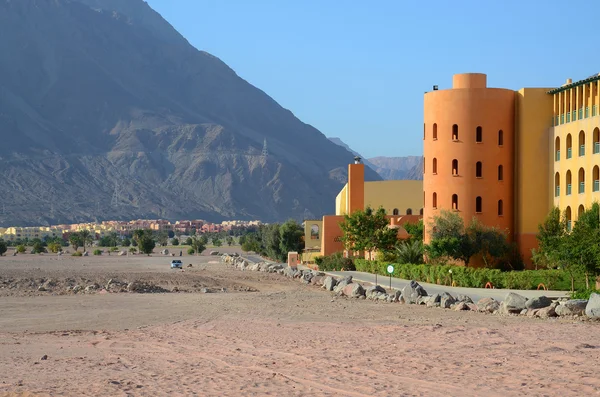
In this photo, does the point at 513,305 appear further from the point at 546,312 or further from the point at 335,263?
the point at 335,263

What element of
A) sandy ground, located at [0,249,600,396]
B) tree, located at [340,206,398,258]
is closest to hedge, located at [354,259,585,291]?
sandy ground, located at [0,249,600,396]

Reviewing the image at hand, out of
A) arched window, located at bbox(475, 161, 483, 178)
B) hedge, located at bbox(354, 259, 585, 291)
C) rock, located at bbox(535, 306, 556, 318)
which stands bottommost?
rock, located at bbox(535, 306, 556, 318)

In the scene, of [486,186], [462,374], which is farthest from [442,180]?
[462,374]

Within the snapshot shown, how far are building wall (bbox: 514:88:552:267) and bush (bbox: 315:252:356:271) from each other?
1015cm

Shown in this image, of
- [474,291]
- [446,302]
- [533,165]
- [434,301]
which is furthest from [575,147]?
[446,302]

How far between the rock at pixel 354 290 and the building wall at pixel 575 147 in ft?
40.2

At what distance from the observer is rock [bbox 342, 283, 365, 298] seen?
33125 mm

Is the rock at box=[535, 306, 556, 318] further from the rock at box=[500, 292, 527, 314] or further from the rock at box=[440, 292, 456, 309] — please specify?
the rock at box=[440, 292, 456, 309]

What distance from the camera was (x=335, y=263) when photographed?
52844 millimetres

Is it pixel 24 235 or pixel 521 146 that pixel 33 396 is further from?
pixel 24 235

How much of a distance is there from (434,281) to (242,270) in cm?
2524

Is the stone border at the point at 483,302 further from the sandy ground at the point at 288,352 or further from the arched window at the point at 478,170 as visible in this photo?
the arched window at the point at 478,170

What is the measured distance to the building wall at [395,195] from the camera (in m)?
69.8

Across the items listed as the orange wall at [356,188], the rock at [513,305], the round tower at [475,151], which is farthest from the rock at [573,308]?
the orange wall at [356,188]
